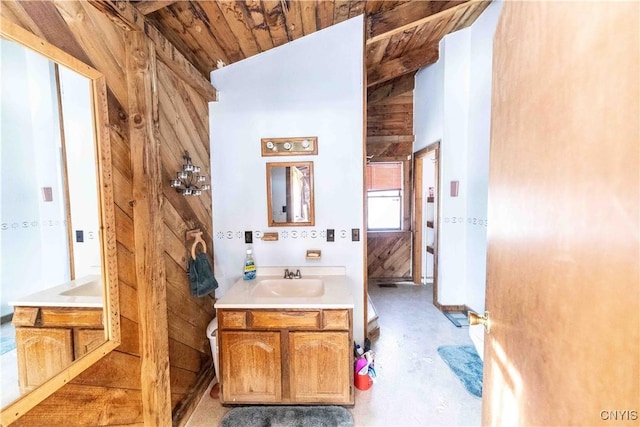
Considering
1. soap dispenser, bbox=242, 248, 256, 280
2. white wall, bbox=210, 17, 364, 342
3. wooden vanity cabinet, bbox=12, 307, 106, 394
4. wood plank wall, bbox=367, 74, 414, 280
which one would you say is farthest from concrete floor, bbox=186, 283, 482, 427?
wood plank wall, bbox=367, 74, 414, 280

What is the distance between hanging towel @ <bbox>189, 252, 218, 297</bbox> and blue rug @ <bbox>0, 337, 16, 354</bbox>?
3.12 ft

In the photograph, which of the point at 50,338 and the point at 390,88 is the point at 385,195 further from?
the point at 50,338

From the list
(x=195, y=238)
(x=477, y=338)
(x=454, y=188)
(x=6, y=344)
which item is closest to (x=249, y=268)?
(x=195, y=238)

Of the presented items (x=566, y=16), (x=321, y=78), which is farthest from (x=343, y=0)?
(x=566, y=16)

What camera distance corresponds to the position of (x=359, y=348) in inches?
81.8

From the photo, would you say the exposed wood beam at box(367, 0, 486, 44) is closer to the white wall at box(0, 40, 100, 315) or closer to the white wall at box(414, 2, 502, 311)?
the white wall at box(414, 2, 502, 311)

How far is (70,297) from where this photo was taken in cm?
100

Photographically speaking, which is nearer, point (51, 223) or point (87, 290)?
point (51, 223)

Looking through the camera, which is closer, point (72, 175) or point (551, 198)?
point (551, 198)

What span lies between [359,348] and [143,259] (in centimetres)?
172

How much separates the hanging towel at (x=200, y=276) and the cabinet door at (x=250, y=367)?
345 millimetres

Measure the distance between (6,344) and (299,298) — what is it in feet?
4.13

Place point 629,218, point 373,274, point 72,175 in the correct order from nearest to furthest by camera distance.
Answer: point 629,218
point 72,175
point 373,274

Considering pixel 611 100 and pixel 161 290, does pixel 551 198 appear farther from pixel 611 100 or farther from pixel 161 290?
pixel 161 290
